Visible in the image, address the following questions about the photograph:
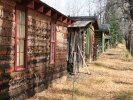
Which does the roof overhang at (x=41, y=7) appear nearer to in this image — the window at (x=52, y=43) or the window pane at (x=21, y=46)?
the window at (x=52, y=43)

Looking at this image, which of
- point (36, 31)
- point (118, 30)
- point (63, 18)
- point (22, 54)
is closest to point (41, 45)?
point (36, 31)

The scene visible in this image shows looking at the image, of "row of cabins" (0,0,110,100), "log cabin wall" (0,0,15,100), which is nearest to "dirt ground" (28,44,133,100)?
"row of cabins" (0,0,110,100)

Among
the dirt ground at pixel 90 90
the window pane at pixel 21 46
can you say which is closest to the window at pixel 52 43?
the dirt ground at pixel 90 90

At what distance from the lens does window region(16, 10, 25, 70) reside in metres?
11.0

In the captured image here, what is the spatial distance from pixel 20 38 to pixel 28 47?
0.84 metres

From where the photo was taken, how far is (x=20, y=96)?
11.4 m

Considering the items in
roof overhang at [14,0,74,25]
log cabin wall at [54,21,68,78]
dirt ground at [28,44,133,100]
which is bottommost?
dirt ground at [28,44,133,100]

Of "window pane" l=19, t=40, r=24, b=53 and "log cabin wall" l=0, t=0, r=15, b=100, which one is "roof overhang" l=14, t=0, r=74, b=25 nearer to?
"log cabin wall" l=0, t=0, r=15, b=100

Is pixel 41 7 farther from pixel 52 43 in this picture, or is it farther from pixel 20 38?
pixel 52 43

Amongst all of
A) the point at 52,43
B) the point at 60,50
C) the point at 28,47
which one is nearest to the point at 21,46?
the point at 28,47

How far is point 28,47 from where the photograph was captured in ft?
39.3

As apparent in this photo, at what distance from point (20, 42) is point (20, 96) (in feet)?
6.06

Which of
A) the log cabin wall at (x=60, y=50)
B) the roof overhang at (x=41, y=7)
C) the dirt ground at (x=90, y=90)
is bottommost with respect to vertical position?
the dirt ground at (x=90, y=90)

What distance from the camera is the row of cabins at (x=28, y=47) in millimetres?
10125
